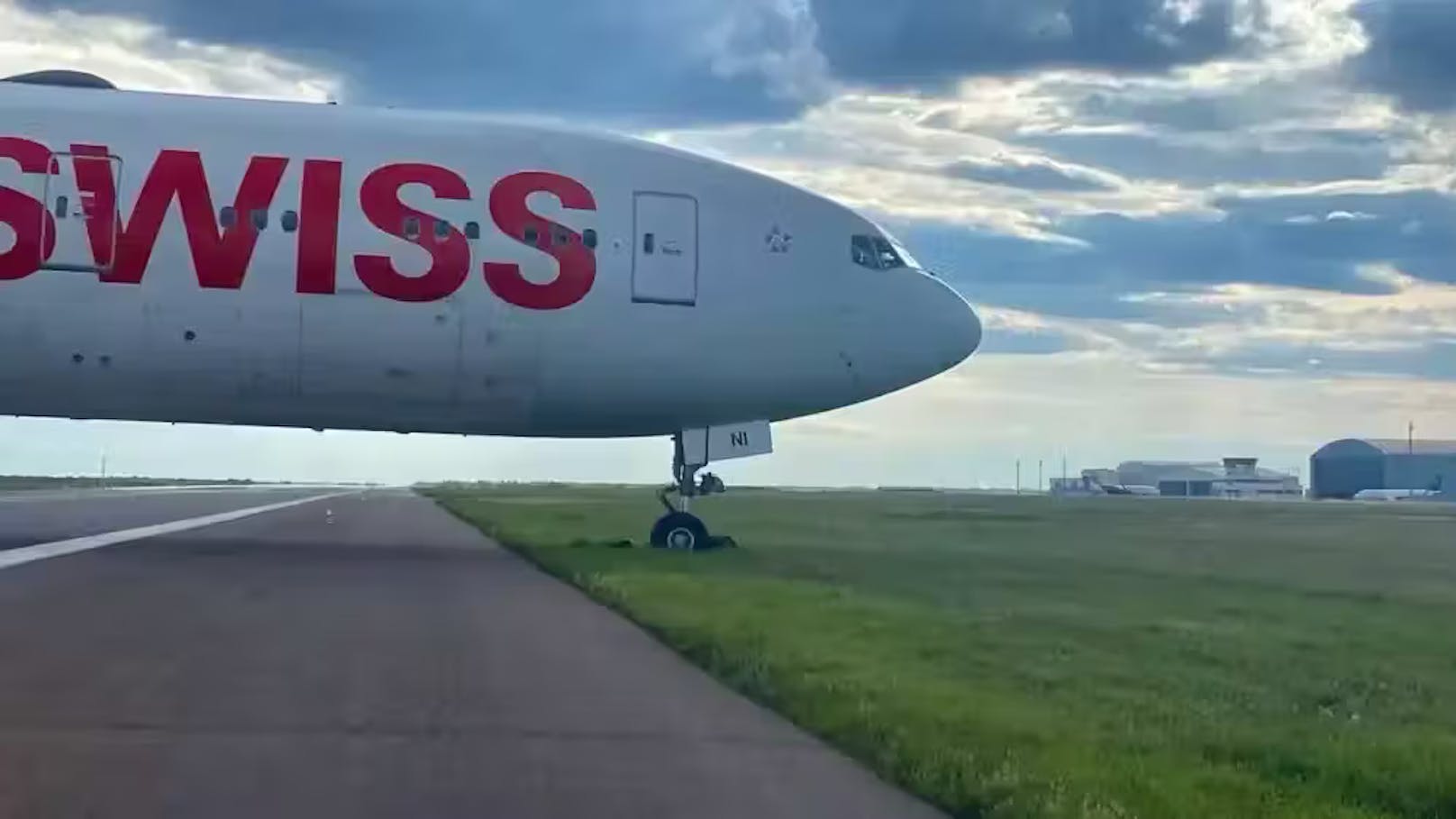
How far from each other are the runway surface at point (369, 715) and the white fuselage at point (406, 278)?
651 centimetres

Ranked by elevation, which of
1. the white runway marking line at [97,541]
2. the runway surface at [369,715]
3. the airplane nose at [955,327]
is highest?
the airplane nose at [955,327]

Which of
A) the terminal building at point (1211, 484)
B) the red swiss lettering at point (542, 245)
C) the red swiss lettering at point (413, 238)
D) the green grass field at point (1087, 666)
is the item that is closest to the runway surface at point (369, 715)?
the green grass field at point (1087, 666)

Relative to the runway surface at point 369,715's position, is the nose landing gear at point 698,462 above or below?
above

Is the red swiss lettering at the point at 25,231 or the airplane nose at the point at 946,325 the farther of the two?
the airplane nose at the point at 946,325

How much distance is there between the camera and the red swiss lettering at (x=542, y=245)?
26156 millimetres

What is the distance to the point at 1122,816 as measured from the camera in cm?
817

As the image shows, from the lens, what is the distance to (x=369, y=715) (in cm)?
1043

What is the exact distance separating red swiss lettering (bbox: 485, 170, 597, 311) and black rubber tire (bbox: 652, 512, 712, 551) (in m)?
4.05

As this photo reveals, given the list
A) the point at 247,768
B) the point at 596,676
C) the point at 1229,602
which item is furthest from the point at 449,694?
the point at 1229,602

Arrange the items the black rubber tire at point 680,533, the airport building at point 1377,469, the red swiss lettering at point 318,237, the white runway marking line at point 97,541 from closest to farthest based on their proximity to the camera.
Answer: the white runway marking line at point 97,541 < the red swiss lettering at point 318,237 < the black rubber tire at point 680,533 < the airport building at point 1377,469

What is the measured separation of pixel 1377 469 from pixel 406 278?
160043mm

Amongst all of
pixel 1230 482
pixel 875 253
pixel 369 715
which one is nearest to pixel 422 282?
pixel 875 253

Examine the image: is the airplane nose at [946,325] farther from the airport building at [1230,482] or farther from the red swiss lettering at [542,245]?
the airport building at [1230,482]

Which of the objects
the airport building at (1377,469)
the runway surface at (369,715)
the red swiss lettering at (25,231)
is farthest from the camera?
the airport building at (1377,469)
